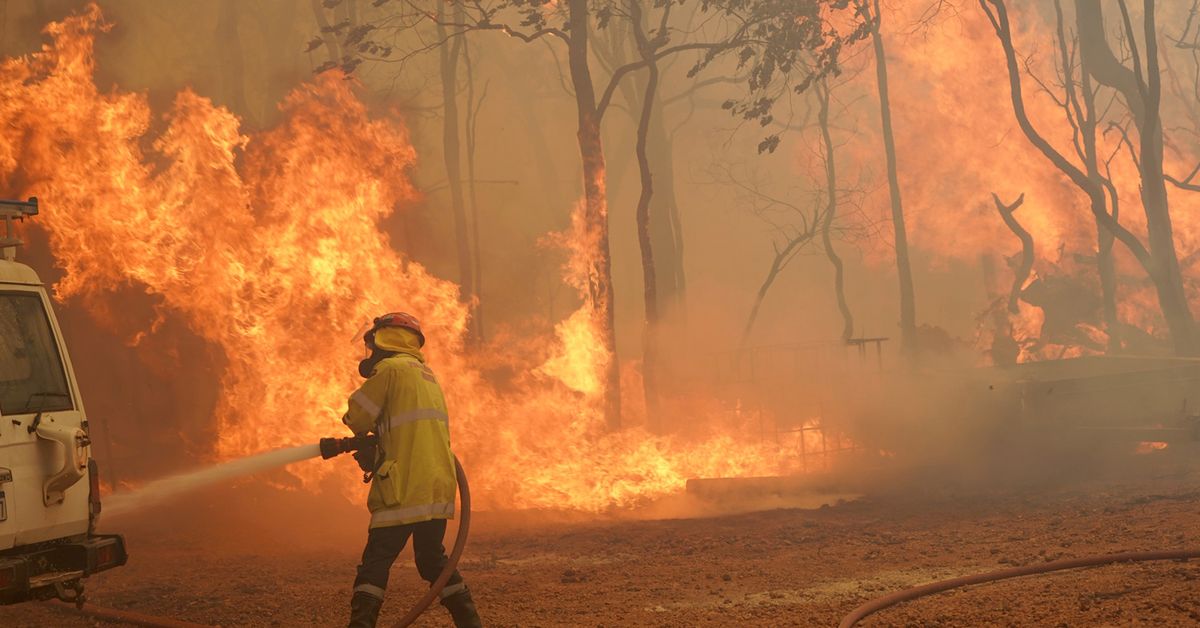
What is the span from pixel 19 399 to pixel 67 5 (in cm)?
2062

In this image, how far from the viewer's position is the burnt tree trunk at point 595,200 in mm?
17641

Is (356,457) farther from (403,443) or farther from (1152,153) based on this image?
(1152,153)

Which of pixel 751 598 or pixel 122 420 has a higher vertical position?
pixel 122 420

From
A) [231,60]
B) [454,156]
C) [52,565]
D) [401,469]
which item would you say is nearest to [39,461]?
[52,565]

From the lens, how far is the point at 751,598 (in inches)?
316

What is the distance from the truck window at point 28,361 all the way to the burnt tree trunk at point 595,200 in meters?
11.7

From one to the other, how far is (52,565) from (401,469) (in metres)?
1.98

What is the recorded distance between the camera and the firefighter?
5.93 meters

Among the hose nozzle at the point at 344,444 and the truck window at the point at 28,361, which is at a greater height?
the truck window at the point at 28,361

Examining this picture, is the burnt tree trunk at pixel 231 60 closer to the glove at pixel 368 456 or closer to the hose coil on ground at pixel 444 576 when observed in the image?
the glove at pixel 368 456

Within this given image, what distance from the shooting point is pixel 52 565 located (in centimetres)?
601

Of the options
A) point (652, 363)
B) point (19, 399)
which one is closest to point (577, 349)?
point (652, 363)

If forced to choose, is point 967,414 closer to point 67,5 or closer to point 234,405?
point 234,405

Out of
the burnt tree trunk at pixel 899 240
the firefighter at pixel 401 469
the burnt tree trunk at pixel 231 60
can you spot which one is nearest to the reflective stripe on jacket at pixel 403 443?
the firefighter at pixel 401 469
